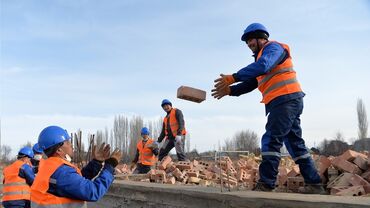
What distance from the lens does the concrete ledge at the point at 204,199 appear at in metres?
3.30

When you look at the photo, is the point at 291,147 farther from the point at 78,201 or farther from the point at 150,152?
the point at 150,152

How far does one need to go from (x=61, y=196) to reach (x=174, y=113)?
6.44 meters

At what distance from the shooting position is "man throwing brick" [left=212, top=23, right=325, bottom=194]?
4.25m

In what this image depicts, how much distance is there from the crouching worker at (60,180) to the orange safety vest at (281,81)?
6.45 feet

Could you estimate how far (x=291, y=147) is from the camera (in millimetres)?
4430

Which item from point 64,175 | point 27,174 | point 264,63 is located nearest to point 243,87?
point 264,63

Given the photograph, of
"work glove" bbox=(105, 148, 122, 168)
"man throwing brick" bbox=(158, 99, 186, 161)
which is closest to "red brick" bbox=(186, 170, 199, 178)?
"man throwing brick" bbox=(158, 99, 186, 161)

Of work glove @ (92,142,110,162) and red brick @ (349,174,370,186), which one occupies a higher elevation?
work glove @ (92,142,110,162)

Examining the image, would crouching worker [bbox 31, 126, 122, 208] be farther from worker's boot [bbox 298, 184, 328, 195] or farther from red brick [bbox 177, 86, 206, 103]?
worker's boot [bbox 298, 184, 328, 195]

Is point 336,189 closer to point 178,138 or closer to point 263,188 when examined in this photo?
point 263,188

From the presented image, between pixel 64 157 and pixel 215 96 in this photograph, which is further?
pixel 215 96

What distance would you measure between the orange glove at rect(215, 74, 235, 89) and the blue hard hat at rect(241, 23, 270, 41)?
23.0 inches

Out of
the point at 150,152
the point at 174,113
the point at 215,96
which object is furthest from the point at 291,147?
the point at 150,152

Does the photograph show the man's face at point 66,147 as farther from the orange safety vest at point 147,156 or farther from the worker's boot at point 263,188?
the orange safety vest at point 147,156
